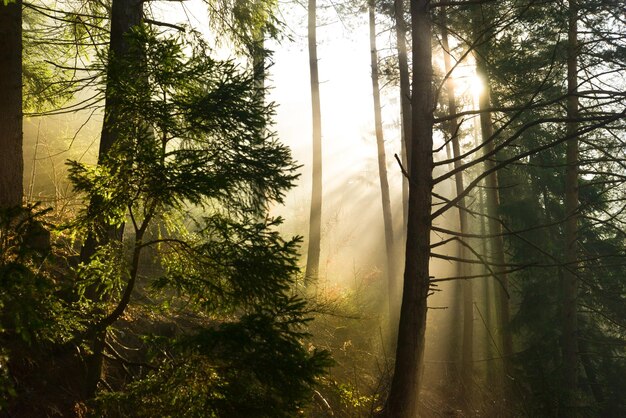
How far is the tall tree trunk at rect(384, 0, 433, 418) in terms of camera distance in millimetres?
5500

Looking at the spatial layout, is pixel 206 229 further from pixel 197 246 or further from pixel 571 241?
pixel 571 241

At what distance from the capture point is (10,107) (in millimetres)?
6797

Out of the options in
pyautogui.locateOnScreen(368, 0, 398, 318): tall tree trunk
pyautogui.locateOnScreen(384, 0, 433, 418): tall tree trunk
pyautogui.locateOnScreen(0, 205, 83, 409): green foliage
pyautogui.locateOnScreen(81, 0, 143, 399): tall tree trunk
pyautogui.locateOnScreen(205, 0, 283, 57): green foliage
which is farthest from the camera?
pyautogui.locateOnScreen(368, 0, 398, 318): tall tree trunk

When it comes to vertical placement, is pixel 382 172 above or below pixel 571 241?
above

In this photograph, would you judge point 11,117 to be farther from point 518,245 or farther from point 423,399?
point 518,245

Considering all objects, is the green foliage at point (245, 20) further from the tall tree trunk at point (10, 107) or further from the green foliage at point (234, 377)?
the green foliage at point (234, 377)

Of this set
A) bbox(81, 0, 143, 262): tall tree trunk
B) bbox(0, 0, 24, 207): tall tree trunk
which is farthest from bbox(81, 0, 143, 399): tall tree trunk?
bbox(0, 0, 24, 207): tall tree trunk

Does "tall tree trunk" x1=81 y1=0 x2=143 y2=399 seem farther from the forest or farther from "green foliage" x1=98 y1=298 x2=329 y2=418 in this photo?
"green foliage" x1=98 y1=298 x2=329 y2=418

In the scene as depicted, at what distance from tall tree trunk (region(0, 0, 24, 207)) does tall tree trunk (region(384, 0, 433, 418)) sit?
16.9 ft

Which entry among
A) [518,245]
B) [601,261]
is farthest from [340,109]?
[601,261]

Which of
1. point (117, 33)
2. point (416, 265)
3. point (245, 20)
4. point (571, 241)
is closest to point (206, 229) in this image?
point (416, 265)

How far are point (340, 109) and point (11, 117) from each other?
32.5 meters

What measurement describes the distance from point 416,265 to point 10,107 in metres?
5.69

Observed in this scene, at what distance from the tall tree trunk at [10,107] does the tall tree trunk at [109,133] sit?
139cm
